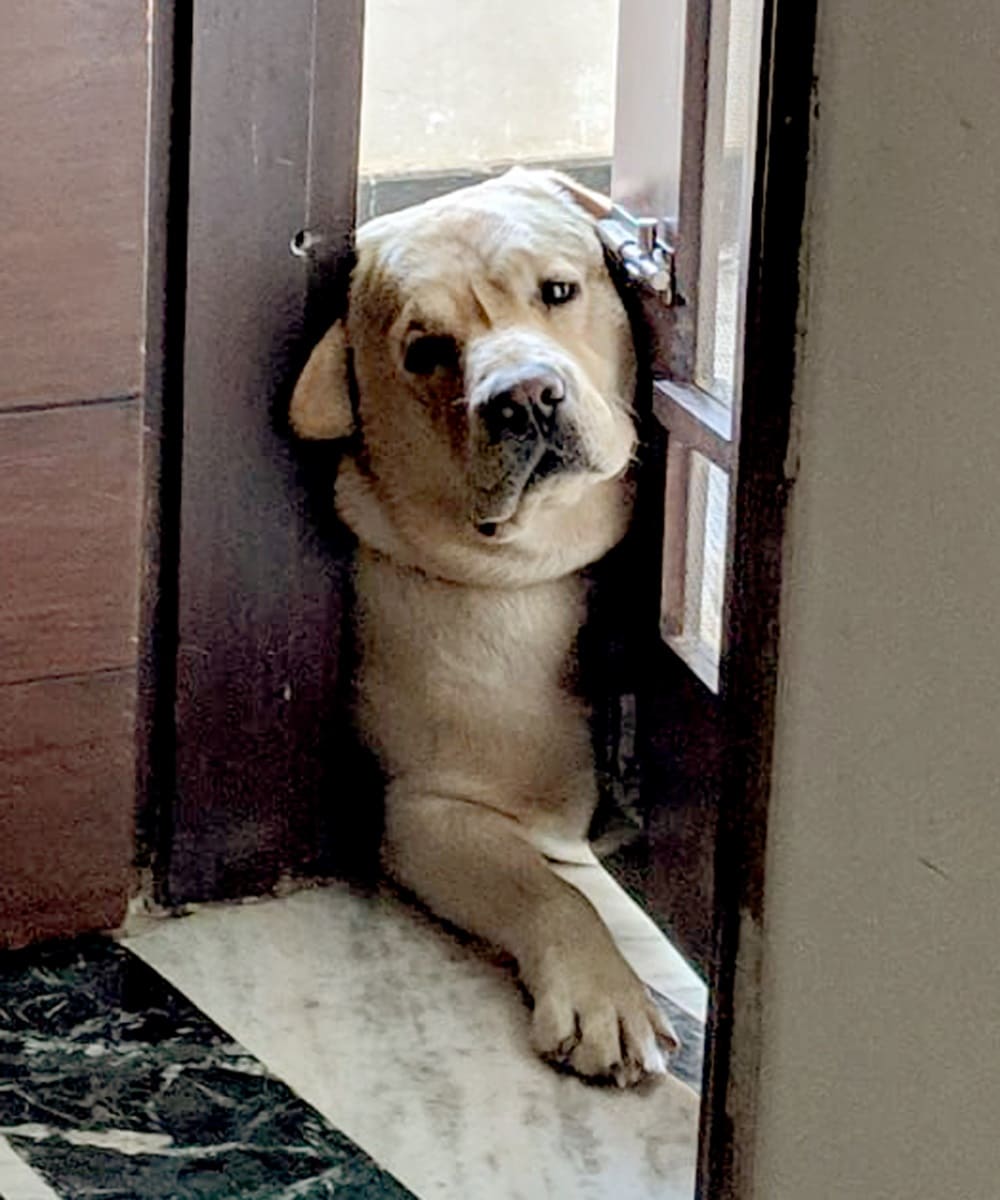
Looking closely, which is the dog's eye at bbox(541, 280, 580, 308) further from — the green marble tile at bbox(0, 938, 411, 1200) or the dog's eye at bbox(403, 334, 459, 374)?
the green marble tile at bbox(0, 938, 411, 1200)

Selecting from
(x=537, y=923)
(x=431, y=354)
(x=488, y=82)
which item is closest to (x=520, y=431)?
(x=431, y=354)

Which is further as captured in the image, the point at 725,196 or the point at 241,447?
the point at 241,447

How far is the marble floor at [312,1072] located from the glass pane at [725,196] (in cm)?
48

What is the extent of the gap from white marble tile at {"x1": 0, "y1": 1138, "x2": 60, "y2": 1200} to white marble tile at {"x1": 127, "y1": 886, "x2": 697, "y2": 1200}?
0.20m

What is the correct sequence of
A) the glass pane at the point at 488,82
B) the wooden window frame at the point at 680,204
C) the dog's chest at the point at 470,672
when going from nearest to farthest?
the wooden window frame at the point at 680,204 → the dog's chest at the point at 470,672 → the glass pane at the point at 488,82

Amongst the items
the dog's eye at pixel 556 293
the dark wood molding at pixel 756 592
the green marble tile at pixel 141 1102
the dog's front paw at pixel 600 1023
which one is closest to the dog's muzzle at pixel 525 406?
the dog's eye at pixel 556 293

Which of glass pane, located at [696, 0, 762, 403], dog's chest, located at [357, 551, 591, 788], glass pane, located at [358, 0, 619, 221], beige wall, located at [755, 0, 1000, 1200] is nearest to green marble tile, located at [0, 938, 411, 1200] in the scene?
dog's chest, located at [357, 551, 591, 788]

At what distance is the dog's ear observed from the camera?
6.09 feet

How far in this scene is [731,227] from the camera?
1.71 m

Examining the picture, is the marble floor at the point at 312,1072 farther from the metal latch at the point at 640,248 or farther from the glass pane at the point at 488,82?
the glass pane at the point at 488,82

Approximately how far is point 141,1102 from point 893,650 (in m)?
0.95

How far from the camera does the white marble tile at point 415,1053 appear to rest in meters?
1.63

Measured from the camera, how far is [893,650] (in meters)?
0.89

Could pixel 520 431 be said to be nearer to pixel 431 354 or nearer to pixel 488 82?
pixel 431 354
